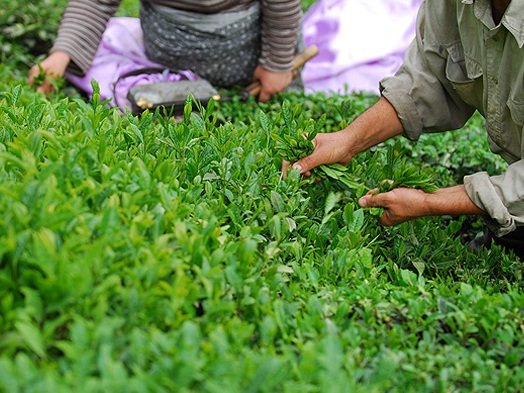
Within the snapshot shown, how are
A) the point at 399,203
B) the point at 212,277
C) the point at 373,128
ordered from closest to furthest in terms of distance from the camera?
the point at 212,277 < the point at 399,203 < the point at 373,128

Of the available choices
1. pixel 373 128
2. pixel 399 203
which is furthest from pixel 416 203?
pixel 373 128

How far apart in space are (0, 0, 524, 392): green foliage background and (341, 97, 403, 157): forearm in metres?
0.10

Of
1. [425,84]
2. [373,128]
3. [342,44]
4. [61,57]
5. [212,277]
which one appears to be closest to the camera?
[212,277]

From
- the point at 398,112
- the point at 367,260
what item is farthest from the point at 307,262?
the point at 398,112

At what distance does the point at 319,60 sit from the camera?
4.95 m

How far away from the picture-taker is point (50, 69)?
3984 mm

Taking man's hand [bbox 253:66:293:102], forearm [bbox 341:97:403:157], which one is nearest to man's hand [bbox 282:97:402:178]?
forearm [bbox 341:97:403:157]

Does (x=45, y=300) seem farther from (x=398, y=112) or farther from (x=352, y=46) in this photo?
(x=352, y=46)

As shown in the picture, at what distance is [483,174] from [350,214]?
17.9 inches

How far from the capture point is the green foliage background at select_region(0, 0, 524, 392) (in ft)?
4.76

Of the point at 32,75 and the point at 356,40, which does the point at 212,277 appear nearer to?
the point at 32,75

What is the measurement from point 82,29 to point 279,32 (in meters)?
1.03

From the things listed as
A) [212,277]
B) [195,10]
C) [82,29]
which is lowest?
[82,29]

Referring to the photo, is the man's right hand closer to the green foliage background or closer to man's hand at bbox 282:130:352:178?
the green foliage background
